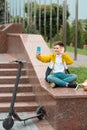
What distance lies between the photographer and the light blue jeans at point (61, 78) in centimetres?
827

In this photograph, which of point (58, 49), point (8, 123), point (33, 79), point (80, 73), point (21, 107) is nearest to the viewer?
point (8, 123)

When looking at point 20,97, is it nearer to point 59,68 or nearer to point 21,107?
point 21,107

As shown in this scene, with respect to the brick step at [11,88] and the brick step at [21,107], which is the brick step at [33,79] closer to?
the brick step at [11,88]

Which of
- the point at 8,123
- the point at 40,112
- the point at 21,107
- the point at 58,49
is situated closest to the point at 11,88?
the point at 21,107

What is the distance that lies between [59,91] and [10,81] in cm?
272

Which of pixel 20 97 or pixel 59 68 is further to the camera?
pixel 20 97

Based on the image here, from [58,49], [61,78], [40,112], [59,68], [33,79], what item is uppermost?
[58,49]

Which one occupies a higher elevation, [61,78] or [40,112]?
[61,78]

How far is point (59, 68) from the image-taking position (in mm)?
8500

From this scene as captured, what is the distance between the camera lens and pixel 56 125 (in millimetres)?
7637

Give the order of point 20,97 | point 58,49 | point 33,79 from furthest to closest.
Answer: point 33,79
point 20,97
point 58,49

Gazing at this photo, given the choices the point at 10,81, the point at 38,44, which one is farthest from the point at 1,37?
the point at 10,81

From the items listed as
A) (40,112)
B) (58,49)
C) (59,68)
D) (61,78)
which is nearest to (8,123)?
(40,112)

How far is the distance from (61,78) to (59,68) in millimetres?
201
